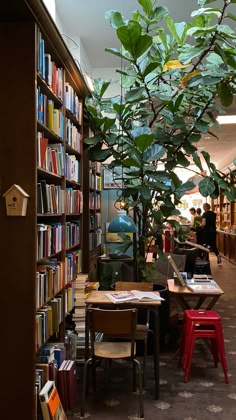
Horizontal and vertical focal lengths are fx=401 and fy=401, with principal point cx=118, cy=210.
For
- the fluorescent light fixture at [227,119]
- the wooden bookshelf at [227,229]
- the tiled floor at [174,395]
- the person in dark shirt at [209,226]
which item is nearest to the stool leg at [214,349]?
the tiled floor at [174,395]

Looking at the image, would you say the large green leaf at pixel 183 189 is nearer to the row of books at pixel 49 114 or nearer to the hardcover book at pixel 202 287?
the hardcover book at pixel 202 287

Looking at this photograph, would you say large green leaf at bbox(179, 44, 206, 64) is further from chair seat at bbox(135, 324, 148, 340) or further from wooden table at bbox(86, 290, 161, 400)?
chair seat at bbox(135, 324, 148, 340)

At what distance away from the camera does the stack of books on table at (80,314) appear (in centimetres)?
403

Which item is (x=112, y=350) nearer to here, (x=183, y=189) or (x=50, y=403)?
(x=50, y=403)

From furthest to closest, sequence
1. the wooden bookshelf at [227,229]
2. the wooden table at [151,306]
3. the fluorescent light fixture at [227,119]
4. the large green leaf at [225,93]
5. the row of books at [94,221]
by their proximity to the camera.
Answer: the wooden bookshelf at [227,229]
the fluorescent light fixture at [227,119]
the row of books at [94,221]
the large green leaf at [225,93]
the wooden table at [151,306]

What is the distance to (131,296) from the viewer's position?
350cm

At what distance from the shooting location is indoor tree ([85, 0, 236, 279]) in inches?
134

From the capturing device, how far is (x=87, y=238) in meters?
5.15

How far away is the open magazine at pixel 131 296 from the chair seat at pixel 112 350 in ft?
1.17
